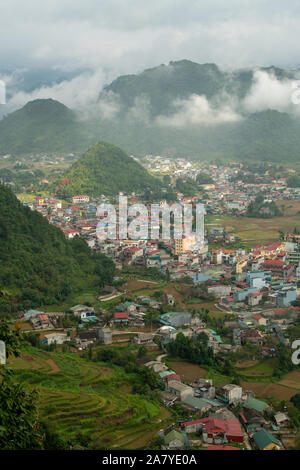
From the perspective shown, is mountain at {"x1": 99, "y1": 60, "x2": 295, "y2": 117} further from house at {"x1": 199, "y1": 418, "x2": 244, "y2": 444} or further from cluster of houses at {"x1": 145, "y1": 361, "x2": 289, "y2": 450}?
house at {"x1": 199, "y1": 418, "x2": 244, "y2": 444}

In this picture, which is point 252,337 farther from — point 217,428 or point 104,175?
point 104,175

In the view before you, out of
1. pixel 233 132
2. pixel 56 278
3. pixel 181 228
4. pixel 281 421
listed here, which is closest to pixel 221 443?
pixel 281 421

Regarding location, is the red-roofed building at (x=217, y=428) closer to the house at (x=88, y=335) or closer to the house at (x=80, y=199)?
the house at (x=88, y=335)

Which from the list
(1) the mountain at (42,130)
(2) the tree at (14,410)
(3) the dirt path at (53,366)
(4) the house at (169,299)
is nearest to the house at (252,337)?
(4) the house at (169,299)

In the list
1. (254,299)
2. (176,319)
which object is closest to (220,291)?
(254,299)

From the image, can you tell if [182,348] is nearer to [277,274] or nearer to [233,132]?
[277,274]

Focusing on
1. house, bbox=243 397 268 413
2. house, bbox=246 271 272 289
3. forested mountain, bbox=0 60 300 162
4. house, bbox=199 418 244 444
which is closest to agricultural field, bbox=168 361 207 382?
house, bbox=243 397 268 413
